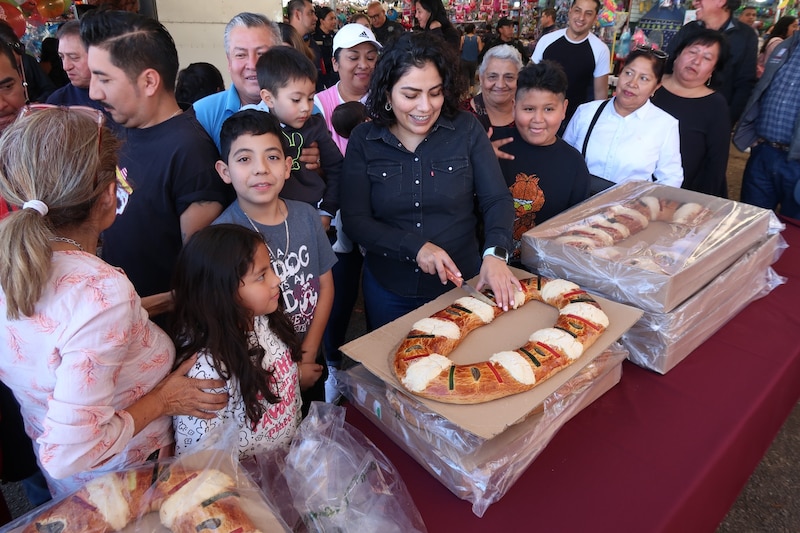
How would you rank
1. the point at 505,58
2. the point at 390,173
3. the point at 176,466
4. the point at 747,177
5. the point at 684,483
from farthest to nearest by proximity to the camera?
1. the point at 747,177
2. the point at 505,58
3. the point at 390,173
4. the point at 684,483
5. the point at 176,466

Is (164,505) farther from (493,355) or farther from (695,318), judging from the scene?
(695,318)

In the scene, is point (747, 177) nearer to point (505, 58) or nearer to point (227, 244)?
point (505, 58)

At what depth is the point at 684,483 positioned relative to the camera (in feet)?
3.56

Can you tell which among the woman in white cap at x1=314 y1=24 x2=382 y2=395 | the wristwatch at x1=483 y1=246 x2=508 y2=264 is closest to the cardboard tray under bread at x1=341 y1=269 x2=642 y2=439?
the wristwatch at x1=483 y1=246 x2=508 y2=264

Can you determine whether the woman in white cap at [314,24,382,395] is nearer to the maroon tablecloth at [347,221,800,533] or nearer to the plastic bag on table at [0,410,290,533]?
the maroon tablecloth at [347,221,800,533]

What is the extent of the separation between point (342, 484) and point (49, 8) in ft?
17.2

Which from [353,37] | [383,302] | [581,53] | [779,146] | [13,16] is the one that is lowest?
[383,302]

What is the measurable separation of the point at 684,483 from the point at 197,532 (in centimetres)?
98

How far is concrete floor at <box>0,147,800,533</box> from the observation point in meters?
1.98

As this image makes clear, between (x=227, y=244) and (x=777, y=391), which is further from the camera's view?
(x=777, y=391)

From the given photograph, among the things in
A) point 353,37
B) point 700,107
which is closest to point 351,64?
point 353,37

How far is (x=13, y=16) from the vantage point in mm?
3859

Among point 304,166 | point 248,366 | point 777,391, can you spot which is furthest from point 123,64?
point 777,391

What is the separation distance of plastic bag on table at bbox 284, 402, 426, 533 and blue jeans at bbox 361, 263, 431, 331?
0.90 metres
